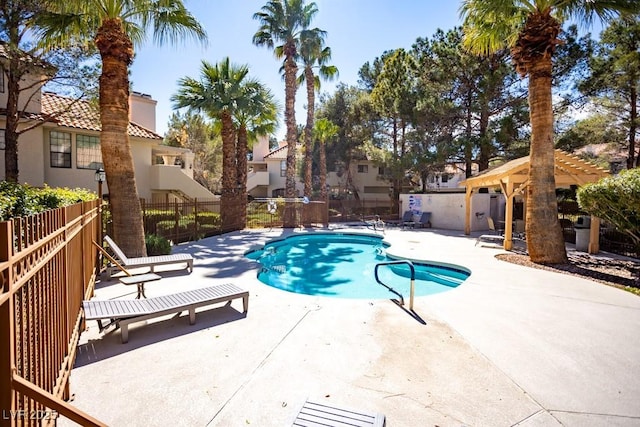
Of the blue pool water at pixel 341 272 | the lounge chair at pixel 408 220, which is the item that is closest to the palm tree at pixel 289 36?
the blue pool water at pixel 341 272

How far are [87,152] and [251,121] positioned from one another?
8.49 m

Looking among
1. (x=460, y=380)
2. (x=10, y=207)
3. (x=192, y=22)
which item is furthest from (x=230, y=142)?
(x=460, y=380)

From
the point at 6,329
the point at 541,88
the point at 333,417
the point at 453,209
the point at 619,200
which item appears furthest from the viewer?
the point at 453,209

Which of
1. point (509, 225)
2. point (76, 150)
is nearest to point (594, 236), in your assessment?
point (509, 225)

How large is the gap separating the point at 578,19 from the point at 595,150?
2272cm

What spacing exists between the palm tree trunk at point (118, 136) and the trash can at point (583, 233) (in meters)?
14.8

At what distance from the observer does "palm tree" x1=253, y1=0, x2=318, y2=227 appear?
1955cm

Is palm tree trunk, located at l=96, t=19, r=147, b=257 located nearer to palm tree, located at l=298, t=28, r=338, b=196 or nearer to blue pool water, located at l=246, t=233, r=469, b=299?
blue pool water, located at l=246, t=233, r=469, b=299

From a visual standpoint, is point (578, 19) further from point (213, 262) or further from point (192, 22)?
point (213, 262)

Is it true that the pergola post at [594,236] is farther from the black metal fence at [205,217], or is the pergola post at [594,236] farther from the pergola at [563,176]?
the black metal fence at [205,217]

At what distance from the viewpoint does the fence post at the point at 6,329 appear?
1.58 m

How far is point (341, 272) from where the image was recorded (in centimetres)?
1085

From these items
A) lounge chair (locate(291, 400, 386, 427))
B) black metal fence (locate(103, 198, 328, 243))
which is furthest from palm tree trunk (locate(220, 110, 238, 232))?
lounge chair (locate(291, 400, 386, 427))

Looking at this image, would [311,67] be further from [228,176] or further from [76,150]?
[76,150]
